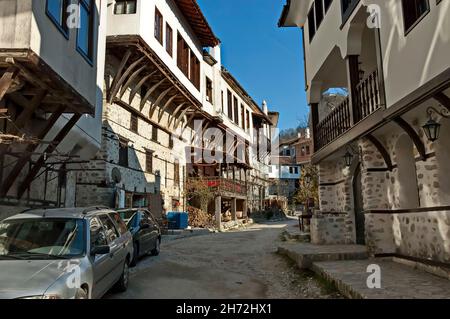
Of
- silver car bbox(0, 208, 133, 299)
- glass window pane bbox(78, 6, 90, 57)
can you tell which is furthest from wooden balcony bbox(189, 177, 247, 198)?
silver car bbox(0, 208, 133, 299)

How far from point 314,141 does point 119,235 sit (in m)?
9.03

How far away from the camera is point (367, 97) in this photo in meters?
9.27

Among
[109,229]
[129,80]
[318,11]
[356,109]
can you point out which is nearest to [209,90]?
[129,80]

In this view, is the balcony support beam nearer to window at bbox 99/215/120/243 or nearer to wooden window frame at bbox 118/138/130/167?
window at bbox 99/215/120/243

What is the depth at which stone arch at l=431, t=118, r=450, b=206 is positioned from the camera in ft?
24.2

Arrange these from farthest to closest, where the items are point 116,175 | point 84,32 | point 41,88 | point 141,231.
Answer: point 116,175
point 141,231
point 84,32
point 41,88

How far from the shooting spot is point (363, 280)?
22.4 ft

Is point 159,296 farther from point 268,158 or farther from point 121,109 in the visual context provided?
point 268,158

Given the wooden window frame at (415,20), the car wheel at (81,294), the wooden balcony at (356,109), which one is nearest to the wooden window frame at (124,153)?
the wooden balcony at (356,109)

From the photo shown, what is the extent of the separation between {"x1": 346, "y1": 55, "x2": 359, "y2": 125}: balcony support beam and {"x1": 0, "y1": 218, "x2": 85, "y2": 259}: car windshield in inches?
282

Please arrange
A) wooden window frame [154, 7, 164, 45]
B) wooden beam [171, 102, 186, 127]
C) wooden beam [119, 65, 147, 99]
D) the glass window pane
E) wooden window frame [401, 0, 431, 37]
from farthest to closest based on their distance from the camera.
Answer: wooden beam [171, 102, 186, 127] < wooden window frame [154, 7, 164, 45] < wooden beam [119, 65, 147, 99] < the glass window pane < wooden window frame [401, 0, 431, 37]

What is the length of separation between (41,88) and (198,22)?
1887 cm

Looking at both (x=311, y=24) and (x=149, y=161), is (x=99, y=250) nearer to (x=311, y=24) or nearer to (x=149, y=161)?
(x=311, y=24)

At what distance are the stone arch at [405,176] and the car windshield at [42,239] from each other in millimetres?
7105
